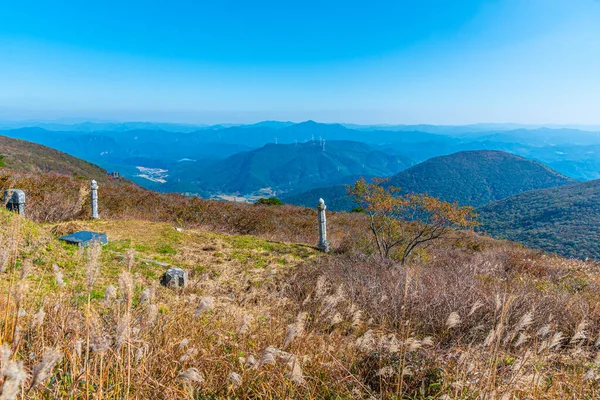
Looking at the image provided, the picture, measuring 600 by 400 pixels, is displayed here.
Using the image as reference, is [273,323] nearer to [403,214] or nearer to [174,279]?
[174,279]

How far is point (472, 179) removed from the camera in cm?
13038

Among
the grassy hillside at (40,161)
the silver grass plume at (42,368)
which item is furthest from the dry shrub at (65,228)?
the grassy hillside at (40,161)

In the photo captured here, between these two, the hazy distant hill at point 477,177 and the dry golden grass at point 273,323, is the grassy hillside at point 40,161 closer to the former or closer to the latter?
the dry golden grass at point 273,323

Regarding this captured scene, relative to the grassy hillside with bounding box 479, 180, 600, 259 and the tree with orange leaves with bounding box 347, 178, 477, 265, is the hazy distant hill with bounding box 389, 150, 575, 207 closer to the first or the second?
the grassy hillside with bounding box 479, 180, 600, 259

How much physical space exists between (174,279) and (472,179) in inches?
5622

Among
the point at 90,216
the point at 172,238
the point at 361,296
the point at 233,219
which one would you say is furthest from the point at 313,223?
the point at 361,296

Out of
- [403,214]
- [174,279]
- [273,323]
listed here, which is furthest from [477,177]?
[273,323]

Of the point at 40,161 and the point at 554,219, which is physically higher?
the point at 40,161

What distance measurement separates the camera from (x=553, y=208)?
51156 mm

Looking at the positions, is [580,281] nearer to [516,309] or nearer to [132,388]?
[516,309]

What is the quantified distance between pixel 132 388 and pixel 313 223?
13.6 m

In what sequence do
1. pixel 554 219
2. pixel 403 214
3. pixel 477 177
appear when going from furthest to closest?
1. pixel 477 177
2. pixel 554 219
3. pixel 403 214

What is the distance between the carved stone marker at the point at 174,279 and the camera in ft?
20.1

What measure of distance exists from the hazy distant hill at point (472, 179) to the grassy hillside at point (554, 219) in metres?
50.9
